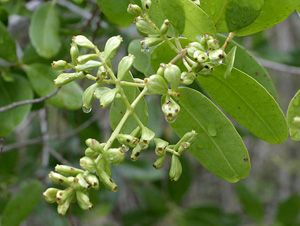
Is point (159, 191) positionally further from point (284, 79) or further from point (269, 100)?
point (284, 79)

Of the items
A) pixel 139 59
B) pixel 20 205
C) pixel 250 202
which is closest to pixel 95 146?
pixel 139 59

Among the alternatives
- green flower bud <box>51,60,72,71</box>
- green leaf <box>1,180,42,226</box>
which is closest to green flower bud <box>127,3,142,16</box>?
green flower bud <box>51,60,72,71</box>

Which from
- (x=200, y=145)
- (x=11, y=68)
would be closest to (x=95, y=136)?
(x=11, y=68)

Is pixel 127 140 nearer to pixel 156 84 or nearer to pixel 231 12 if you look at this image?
pixel 156 84

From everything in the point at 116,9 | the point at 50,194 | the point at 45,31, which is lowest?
the point at 45,31

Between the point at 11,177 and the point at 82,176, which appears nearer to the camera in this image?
the point at 82,176

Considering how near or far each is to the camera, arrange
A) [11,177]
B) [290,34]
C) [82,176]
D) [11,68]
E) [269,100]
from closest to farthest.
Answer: [82,176], [269,100], [11,68], [11,177], [290,34]
